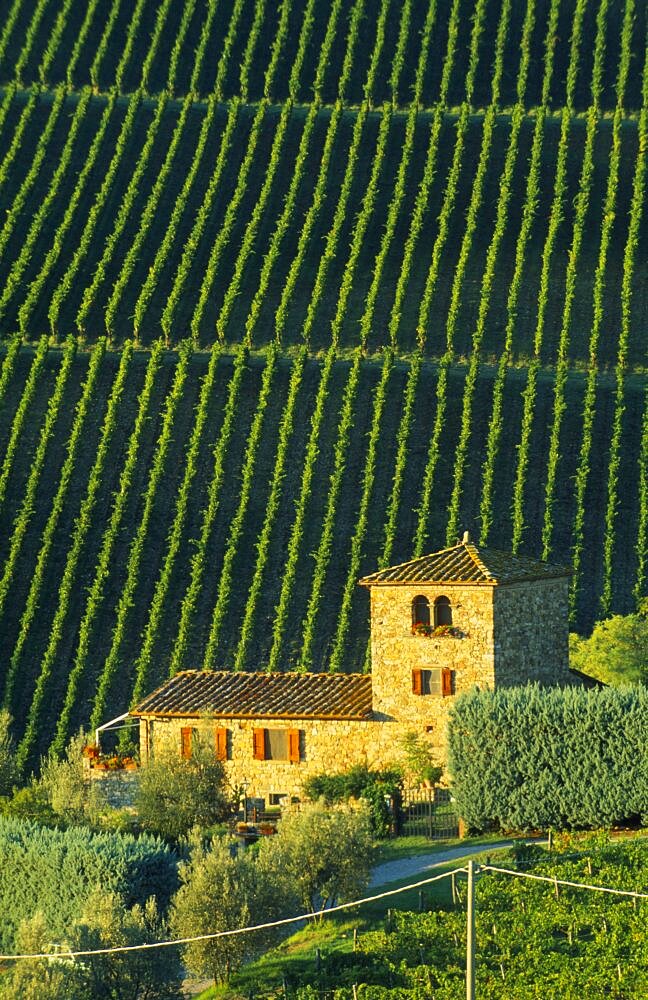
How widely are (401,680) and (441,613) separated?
73.1 inches

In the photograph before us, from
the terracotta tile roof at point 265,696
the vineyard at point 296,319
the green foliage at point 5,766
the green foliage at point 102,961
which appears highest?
the vineyard at point 296,319

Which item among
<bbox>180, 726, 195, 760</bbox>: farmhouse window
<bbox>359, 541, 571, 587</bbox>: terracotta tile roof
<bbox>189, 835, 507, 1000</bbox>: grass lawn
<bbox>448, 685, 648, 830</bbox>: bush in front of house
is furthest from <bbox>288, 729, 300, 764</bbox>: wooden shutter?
<bbox>189, 835, 507, 1000</bbox>: grass lawn

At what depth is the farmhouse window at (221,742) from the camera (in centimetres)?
4897

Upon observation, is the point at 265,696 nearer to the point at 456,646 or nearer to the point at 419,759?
the point at 419,759

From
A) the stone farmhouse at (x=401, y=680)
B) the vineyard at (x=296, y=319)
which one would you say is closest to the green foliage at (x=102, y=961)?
the stone farmhouse at (x=401, y=680)

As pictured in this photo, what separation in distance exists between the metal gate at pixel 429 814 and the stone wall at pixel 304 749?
4.40 feet

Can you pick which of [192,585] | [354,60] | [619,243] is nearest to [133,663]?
[192,585]

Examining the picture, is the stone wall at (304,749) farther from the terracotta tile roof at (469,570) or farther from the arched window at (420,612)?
the terracotta tile roof at (469,570)

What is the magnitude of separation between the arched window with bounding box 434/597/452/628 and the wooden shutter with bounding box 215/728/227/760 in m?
5.97

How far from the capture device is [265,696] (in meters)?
49.5

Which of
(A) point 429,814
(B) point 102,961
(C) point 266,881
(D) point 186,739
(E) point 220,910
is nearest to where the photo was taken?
(B) point 102,961

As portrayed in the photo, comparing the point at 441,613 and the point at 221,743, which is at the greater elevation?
the point at 441,613

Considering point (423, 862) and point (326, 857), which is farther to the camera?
point (423, 862)

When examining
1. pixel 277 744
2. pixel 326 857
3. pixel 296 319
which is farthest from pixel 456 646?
pixel 296 319
